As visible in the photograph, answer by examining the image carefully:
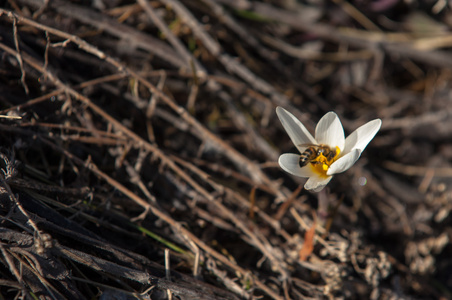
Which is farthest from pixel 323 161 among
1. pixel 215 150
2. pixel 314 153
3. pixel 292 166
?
pixel 215 150

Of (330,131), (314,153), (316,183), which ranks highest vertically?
(330,131)

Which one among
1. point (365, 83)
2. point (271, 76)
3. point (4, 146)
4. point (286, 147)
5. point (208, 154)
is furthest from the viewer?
point (365, 83)

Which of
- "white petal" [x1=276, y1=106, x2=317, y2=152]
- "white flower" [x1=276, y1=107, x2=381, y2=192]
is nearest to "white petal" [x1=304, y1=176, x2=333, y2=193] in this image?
"white flower" [x1=276, y1=107, x2=381, y2=192]

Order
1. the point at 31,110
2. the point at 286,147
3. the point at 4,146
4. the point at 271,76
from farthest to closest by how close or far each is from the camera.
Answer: the point at 271,76 → the point at 286,147 → the point at 31,110 → the point at 4,146

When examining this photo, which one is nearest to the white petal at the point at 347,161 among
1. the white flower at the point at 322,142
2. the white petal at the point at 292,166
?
the white flower at the point at 322,142

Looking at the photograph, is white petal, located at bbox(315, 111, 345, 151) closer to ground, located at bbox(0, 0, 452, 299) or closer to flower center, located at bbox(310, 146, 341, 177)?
flower center, located at bbox(310, 146, 341, 177)

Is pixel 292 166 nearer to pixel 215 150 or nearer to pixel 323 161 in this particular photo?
pixel 323 161

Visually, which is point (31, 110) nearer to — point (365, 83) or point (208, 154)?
point (208, 154)

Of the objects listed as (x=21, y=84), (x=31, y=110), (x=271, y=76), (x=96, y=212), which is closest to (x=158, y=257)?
(x=96, y=212)
